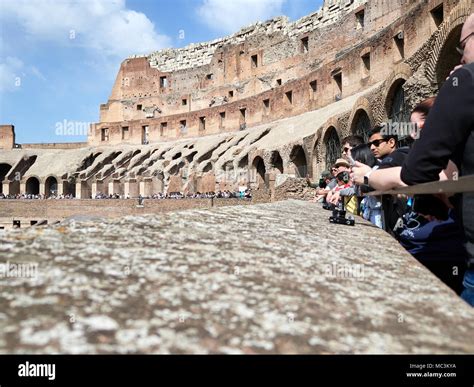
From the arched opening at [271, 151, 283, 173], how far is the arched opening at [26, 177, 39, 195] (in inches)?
1069

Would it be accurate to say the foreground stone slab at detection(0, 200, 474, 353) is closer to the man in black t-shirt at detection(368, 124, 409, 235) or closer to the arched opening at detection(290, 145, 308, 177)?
the man in black t-shirt at detection(368, 124, 409, 235)

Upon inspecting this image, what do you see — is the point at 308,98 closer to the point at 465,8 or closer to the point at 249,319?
the point at 465,8

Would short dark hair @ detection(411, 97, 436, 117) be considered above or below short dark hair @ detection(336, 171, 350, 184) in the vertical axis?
above

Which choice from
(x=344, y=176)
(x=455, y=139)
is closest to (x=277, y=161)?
(x=344, y=176)

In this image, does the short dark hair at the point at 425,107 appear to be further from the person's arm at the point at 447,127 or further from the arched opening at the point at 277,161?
the arched opening at the point at 277,161

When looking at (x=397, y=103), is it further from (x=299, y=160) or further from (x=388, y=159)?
(x=299, y=160)

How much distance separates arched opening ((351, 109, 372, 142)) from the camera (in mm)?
14859

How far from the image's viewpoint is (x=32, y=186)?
39.2 metres

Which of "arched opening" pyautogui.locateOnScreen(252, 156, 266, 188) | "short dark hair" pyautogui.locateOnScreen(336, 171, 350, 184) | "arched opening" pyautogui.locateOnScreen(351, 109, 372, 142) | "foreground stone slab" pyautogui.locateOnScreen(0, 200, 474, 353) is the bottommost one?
"foreground stone slab" pyautogui.locateOnScreen(0, 200, 474, 353)

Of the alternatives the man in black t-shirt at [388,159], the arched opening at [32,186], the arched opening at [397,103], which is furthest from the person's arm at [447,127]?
the arched opening at [32,186]

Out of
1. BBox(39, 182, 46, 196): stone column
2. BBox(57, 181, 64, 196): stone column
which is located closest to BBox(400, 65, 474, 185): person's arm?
BBox(57, 181, 64, 196): stone column

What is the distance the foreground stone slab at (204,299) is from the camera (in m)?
0.98

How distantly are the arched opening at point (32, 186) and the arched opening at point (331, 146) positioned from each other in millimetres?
31894
